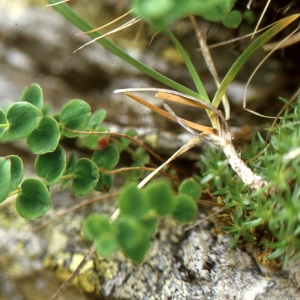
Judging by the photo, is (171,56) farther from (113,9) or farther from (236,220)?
(236,220)

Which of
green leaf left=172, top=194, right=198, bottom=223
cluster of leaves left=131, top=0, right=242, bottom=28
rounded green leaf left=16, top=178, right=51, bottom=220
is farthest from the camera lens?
rounded green leaf left=16, top=178, right=51, bottom=220

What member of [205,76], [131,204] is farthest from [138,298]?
[205,76]

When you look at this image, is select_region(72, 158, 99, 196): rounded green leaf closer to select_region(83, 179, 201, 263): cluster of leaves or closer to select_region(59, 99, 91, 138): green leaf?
select_region(59, 99, 91, 138): green leaf

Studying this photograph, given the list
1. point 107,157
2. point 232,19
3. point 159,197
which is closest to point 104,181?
point 107,157

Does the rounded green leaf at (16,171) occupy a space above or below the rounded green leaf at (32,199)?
above

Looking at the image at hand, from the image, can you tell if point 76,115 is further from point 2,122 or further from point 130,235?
point 130,235

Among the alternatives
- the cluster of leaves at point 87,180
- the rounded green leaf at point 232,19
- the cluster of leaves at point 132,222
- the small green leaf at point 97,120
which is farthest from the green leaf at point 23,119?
the rounded green leaf at point 232,19

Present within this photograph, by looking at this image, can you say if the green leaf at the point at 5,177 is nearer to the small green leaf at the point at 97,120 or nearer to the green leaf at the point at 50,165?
the green leaf at the point at 50,165

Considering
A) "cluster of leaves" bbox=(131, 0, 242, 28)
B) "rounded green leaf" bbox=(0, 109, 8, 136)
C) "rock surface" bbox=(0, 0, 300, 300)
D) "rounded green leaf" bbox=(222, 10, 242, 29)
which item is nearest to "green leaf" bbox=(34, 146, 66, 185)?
"rounded green leaf" bbox=(0, 109, 8, 136)
